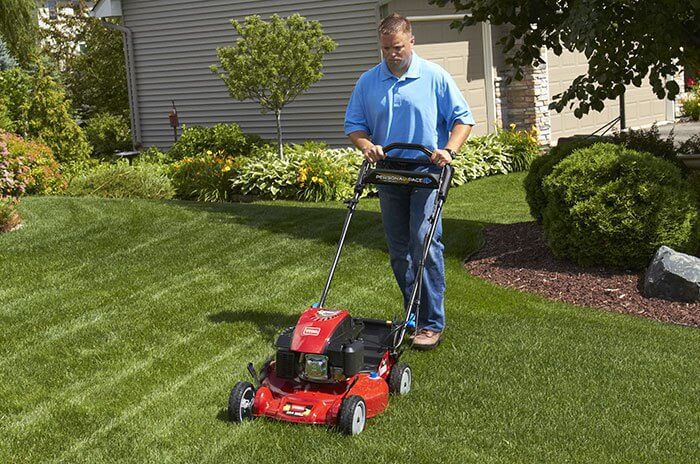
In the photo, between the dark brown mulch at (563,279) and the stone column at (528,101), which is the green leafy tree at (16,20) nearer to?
the stone column at (528,101)

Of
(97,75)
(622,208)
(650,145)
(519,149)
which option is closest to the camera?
(622,208)

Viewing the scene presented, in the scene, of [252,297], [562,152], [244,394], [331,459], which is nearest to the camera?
[331,459]

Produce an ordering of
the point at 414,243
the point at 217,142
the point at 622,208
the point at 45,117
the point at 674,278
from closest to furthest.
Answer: the point at 414,243
the point at 674,278
the point at 622,208
the point at 45,117
the point at 217,142

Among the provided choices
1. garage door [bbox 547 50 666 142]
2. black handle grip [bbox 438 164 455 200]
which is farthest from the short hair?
garage door [bbox 547 50 666 142]

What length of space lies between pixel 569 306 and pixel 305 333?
3.22 meters

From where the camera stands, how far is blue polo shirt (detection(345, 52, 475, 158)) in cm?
567

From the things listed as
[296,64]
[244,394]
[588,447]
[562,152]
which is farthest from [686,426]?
[296,64]

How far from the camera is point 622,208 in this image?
7980 millimetres

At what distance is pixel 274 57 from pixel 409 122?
386 inches

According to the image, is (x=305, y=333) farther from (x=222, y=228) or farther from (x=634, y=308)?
(x=222, y=228)

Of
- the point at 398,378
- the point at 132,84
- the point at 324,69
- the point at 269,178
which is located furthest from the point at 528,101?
the point at 398,378

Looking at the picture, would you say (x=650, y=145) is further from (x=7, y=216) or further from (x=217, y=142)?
(x=217, y=142)

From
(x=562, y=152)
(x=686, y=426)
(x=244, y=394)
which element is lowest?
(x=686, y=426)

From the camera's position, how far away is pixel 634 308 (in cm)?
748
